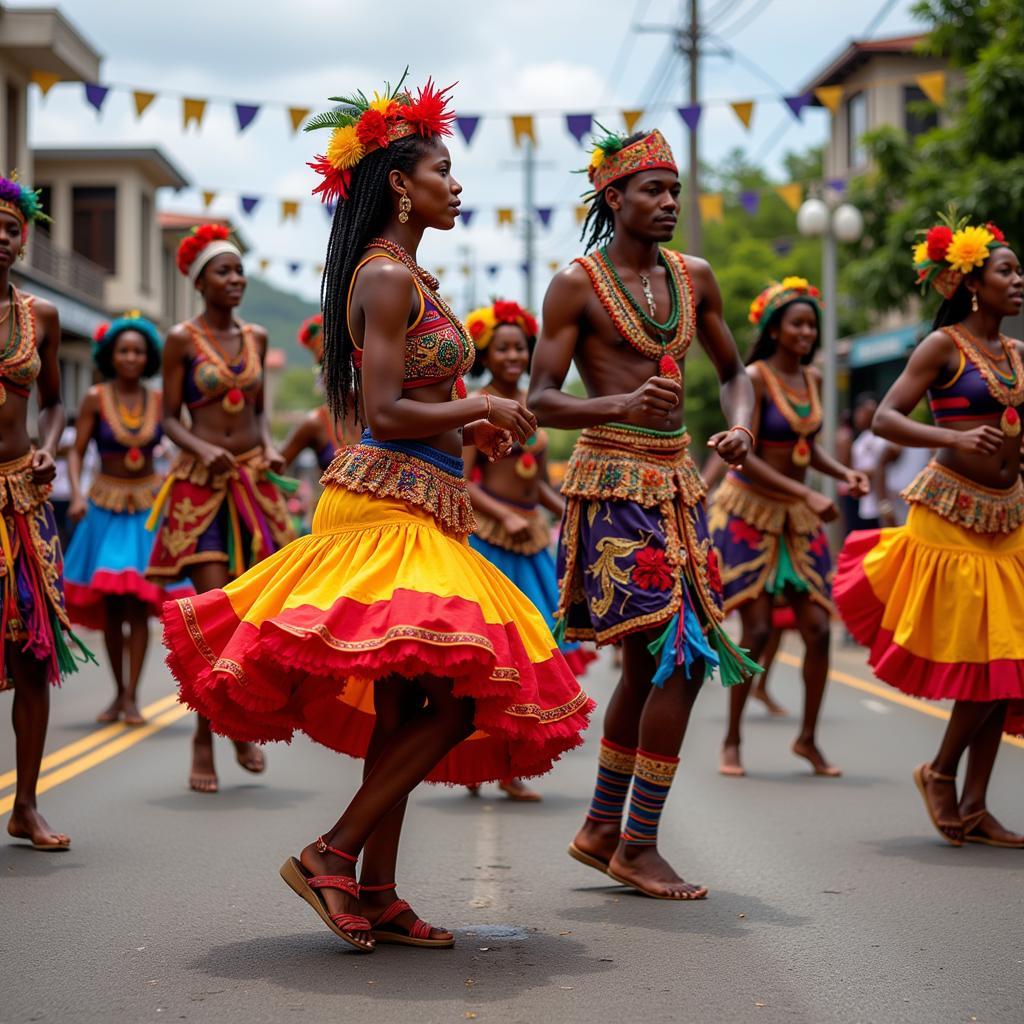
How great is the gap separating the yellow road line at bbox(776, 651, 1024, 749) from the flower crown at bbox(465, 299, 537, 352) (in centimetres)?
336

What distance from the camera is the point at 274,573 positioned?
5.15 meters

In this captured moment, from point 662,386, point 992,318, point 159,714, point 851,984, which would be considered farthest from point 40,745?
point 159,714

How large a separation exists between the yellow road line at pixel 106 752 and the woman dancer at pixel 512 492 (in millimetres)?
1808

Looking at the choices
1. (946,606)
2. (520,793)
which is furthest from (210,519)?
(946,606)

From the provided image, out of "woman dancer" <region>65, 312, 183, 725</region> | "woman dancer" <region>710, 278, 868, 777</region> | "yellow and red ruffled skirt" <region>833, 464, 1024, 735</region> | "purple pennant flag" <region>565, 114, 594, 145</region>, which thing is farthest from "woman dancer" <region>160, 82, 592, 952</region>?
"purple pennant flag" <region>565, 114, 594, 145</region>

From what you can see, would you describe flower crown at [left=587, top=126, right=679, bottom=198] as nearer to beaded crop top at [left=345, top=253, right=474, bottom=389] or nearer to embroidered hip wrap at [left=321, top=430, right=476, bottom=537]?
beaded crop top at [left=345, top=253, right=474, bottom=389]

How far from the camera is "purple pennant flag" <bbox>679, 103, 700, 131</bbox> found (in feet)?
56.5

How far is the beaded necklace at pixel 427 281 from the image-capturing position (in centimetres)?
528

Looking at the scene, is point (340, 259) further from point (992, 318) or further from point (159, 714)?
point (159, 714)

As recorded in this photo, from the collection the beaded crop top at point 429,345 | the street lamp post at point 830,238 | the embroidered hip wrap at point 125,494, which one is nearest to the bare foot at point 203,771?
the embroidered hip wrap at point 125,494

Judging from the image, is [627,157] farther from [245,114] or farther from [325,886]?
[245,114]

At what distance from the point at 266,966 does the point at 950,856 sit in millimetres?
→ 3002

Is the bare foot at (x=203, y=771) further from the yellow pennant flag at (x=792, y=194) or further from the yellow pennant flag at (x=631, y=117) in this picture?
the yellow pennant flag at (x=792, y=194)

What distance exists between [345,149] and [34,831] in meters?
3.02
